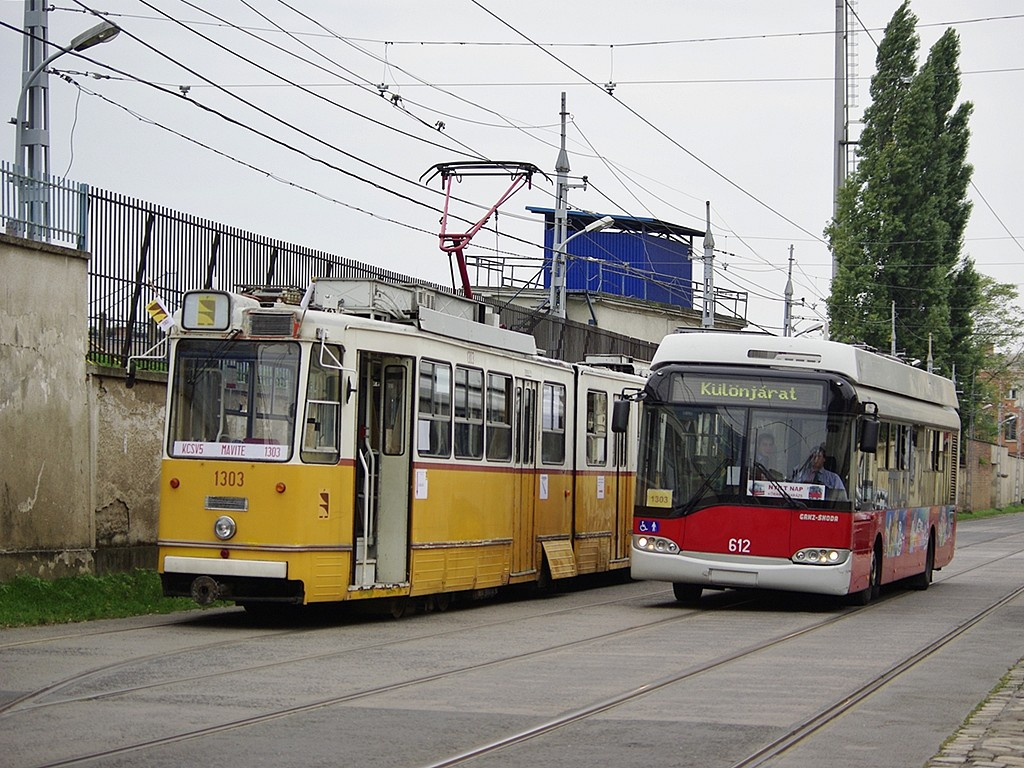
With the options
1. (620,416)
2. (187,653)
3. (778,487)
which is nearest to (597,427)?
(620,416)

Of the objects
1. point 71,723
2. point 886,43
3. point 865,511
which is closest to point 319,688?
point 71,723

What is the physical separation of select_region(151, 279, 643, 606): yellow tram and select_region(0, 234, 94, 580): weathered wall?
2.61 m

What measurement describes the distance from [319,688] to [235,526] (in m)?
4.44

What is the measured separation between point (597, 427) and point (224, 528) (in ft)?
28.6

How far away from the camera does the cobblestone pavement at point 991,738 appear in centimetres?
901

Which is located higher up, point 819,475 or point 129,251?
point 129,251

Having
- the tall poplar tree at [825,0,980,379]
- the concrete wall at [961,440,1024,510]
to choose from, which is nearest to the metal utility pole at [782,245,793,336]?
the tall poplar tree at [825,0,980,379]

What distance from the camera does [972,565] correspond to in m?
33.6

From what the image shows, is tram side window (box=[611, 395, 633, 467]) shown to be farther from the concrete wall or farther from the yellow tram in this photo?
the concrete wall

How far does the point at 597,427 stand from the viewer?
→ 77.1 feet

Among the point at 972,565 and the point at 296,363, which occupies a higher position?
the point at 296,363

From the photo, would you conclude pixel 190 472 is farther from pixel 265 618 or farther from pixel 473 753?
pixel 473 753

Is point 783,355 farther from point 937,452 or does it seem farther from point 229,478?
point 229,478

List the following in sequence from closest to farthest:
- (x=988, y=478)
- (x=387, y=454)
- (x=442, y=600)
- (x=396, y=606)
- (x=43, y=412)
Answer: (x=387, y=454) → (x=396, y=606) → (x=43, y=412) → (x=442, y=600) → (x=988, y=478)
